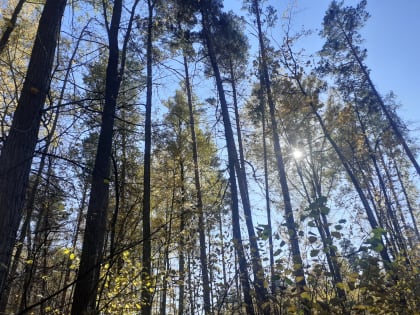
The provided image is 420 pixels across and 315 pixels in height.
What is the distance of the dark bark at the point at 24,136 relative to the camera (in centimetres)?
243

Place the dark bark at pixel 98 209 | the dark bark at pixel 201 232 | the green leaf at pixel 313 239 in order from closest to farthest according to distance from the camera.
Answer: the green leaf at pixel 313 239
the dark bark at pixel 98 209
the dark bark at pixel 201 232

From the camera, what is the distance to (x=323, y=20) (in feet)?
46.3

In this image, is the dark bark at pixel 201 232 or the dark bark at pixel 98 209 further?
the dark bark at pixel 201 232

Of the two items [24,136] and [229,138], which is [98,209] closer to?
[24,136]

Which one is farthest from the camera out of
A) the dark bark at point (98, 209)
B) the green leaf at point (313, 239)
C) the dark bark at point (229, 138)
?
the dark bark at point (229, 138)

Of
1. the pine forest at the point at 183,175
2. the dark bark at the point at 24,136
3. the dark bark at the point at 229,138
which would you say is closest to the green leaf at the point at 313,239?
the pine forest at the point at 183,175

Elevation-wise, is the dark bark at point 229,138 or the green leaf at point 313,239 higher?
the dark bark at point 229,138

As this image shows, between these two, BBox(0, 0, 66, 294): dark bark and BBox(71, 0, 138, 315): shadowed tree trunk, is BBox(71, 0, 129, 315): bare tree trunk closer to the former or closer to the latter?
BBox(71, 0, 138, 315): shadowed tree trunk

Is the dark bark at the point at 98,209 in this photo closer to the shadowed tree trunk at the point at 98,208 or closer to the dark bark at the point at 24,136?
the shadowed tree trunk at the point at 98,208

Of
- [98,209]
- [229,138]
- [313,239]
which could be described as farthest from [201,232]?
[313,239]

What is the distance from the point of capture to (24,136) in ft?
9.02

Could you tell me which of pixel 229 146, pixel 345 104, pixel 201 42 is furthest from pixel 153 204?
pixel 345 104

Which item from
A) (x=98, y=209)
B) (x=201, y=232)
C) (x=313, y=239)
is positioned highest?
(x=201, y=232)

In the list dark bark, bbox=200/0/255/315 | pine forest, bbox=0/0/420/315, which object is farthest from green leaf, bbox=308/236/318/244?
dark bark, bbox=200/0/255/315
